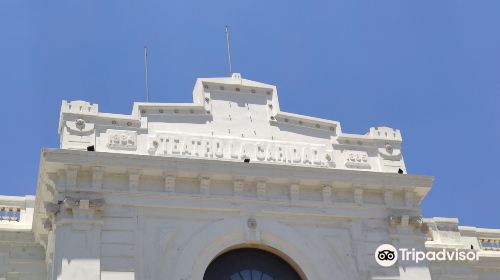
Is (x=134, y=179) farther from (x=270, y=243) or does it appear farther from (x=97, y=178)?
(x=270, y=243)

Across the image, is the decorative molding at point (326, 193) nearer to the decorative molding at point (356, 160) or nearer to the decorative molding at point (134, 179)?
the decorative molding at point (356, 160)

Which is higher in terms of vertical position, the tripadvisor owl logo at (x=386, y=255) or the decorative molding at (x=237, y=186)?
the decorative molding at (x=237, y=186)

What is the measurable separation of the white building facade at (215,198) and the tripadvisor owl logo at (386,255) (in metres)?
0.12

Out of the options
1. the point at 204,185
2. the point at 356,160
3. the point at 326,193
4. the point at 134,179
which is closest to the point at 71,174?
the point at 134,179

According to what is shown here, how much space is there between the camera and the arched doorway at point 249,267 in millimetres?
22766

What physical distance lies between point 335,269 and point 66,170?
8.38 m

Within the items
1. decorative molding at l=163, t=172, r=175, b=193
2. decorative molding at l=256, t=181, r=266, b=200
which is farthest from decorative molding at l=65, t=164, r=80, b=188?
decorative molding at l=256, t=181, r=266, b=200

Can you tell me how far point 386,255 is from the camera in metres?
23.9

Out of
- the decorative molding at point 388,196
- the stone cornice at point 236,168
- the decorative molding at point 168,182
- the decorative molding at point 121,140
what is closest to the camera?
the stone cornice at point 236,168

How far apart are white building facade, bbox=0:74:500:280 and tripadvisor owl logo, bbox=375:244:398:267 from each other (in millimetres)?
122

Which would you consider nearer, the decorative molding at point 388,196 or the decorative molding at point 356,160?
the decorative molding at point 388,196

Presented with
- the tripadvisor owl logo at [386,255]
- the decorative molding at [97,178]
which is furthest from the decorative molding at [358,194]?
the decorative molding at [97,178]

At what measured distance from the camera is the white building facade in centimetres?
2178

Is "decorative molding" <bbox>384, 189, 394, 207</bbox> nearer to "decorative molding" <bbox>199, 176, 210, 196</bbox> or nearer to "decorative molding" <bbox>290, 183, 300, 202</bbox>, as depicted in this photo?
"decorative molding" <bbox>290, 183, 300, 202</bbox>
